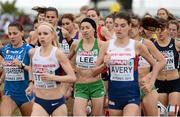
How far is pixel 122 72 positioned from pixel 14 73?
1997mm

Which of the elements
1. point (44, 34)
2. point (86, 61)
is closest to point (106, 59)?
point (44, 34)

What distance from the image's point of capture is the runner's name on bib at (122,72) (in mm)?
9180

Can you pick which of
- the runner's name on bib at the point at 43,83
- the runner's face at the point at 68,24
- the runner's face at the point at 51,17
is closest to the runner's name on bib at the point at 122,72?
the runner's name on bib at the point at 43,83

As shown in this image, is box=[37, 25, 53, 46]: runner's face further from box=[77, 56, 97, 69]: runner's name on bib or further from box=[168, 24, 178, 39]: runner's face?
box=[168, 24, 178, 39]: runner's face

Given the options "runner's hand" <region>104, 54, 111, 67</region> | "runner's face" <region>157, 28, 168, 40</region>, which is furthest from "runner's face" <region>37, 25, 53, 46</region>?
"runner's face" <region>157, 28, 168, 40</region>

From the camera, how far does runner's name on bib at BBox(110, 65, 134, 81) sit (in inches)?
361

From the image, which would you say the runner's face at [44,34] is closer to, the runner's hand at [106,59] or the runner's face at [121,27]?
the runner's hand at [106,59]

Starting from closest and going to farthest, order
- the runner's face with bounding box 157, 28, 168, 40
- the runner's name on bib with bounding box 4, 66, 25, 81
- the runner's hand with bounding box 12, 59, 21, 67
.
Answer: the runner's hand with bounding box 12, 59, 21, 67 → the runner's name on bib with bounding box 4, 66, 25, 81 → the runner's face with bounding box 157, 28, 168, 40

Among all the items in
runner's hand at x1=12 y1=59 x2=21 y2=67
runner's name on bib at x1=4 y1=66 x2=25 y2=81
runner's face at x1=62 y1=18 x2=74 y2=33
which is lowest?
runner's name on bib at x1=4 y1=66 x2=25 y2=81

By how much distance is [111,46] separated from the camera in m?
9.34

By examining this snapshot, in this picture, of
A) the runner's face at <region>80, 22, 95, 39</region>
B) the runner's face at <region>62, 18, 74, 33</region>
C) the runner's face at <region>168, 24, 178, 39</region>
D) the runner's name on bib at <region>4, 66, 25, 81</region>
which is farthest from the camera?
A: the runner's face at <region>62, 18, 74, 33</region>

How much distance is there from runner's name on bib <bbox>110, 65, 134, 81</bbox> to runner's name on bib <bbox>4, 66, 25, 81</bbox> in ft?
5.74

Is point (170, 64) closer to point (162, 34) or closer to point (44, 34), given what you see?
point (162, 34)

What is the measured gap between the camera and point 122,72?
30.2 feet
